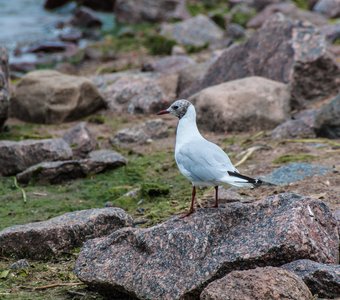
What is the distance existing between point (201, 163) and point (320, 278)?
1.05 m

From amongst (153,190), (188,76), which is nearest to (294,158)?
(153,190)

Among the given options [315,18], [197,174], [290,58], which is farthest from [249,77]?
[315,18]

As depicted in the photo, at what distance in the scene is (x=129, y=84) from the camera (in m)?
11.3

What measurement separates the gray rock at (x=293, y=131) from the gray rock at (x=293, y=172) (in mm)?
1215

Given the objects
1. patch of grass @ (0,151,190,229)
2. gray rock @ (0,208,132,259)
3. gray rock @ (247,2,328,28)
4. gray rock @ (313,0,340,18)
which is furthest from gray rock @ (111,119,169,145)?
gray rock @ (313,0,340,18)

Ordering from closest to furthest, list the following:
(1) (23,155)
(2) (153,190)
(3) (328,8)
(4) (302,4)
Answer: (2) (153,190) → (1) (23,155) → (3) (328,8) → (4) (302,4)

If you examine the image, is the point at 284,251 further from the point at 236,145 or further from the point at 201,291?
the point at 236,145

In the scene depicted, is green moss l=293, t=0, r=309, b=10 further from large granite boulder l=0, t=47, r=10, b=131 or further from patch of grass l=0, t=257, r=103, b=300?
patch of grass l=0, t=257, r=103, b=300

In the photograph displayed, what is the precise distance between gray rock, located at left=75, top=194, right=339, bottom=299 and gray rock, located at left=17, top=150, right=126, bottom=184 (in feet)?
9.43

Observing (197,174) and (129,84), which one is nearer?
(197,174)

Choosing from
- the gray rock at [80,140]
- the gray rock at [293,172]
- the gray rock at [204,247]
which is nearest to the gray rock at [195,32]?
the gray rock at [80,140]

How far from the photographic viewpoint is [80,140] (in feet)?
29.4

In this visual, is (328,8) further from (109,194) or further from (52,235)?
(52,235)

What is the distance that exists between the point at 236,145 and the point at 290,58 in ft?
6.83
